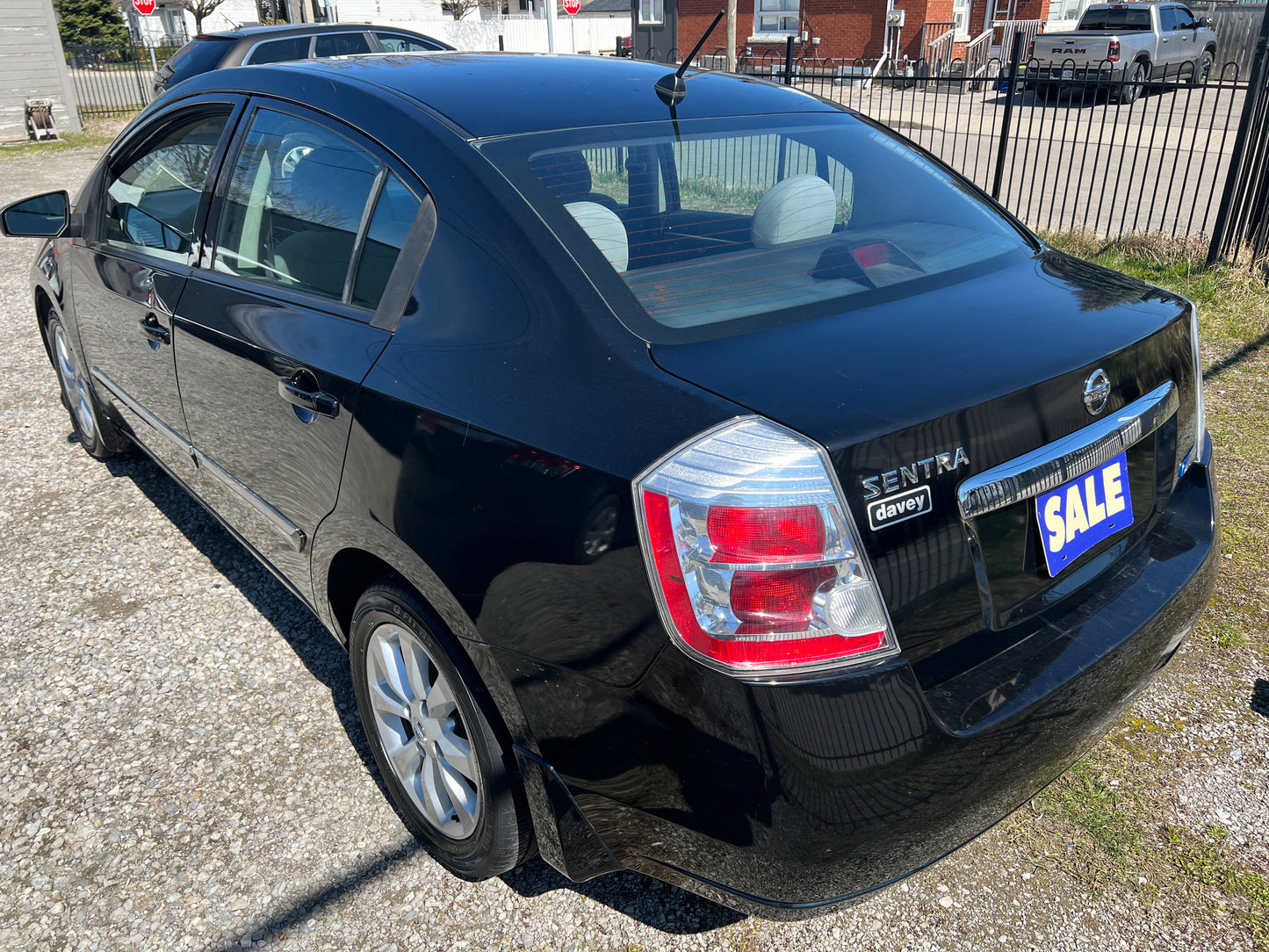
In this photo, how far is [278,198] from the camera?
252 centimetres

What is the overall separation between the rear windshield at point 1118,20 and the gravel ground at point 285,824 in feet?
74.2

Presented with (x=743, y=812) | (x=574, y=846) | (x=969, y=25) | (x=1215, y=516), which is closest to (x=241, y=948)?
(x=574, y=846)

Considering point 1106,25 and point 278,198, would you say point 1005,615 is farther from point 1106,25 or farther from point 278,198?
point 1106,25

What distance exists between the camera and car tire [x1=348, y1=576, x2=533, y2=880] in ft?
6.30

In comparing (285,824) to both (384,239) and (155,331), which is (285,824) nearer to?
(384,239)

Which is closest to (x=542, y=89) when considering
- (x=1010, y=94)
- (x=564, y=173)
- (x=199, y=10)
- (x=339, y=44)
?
(x=564, y=173)

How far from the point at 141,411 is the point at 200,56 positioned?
26.9 ft

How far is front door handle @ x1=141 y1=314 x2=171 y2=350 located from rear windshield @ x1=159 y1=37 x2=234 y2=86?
782 cm

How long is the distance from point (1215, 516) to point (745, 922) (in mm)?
1472

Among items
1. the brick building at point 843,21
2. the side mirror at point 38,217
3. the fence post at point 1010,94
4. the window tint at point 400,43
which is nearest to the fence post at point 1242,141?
the fence post at point 1010,94

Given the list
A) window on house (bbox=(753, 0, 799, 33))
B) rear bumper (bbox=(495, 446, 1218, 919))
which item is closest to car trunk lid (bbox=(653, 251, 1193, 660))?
rear bumper (bbox=(495, 446, 1218, 919))

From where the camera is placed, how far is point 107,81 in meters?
22.5

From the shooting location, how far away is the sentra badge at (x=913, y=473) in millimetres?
1483

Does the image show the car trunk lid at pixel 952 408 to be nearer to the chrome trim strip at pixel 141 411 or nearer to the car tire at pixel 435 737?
the car tire at pixel 435 737
